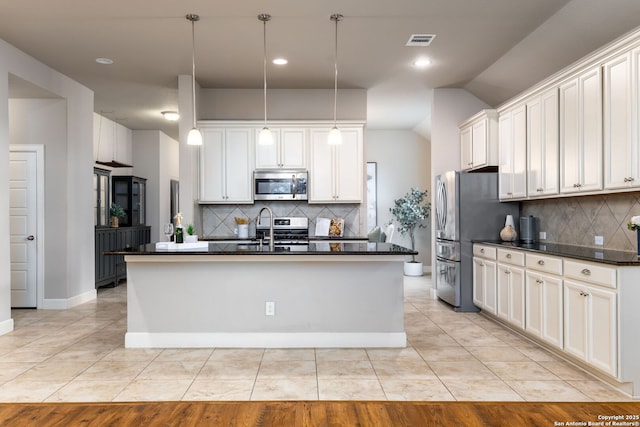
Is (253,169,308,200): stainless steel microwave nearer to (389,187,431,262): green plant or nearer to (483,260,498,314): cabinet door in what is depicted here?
(483,260,498,314): cabinet door

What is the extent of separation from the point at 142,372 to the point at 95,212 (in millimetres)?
4680

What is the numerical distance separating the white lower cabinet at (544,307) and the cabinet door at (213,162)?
4047 mm

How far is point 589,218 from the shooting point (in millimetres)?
4434

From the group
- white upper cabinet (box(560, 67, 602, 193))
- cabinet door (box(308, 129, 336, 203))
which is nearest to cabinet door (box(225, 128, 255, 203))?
cabinet door (box(308, 129, 336, 203))

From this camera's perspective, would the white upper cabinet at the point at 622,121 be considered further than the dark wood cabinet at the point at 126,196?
No

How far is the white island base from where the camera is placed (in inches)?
166

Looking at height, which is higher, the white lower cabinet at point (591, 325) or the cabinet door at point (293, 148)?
the cabinet door at point (293, 148)

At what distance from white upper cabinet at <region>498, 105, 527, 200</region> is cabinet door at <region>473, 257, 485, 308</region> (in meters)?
0.81

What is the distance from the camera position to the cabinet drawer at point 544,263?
3.79 meters

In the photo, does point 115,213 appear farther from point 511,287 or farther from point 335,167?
point 511,287

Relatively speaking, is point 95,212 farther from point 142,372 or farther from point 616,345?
point 616,345

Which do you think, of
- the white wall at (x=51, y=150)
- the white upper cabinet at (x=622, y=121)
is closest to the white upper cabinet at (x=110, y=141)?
the white wall at (x=51, y=150)

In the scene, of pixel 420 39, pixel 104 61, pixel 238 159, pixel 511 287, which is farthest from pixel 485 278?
pixel 104 61

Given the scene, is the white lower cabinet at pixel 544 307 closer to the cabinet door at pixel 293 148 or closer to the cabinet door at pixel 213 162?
the cabinet door at pixel 293 148
